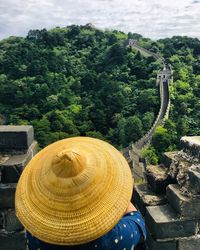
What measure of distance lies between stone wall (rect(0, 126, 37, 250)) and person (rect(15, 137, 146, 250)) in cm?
83

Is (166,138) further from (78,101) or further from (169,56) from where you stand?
(169,56)

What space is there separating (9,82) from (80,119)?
13133 millimetres

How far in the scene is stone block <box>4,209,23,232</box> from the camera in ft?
9.96

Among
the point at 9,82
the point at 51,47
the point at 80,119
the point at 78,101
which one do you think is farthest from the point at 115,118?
the point at 51,47

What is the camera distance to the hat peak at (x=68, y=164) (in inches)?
79.7

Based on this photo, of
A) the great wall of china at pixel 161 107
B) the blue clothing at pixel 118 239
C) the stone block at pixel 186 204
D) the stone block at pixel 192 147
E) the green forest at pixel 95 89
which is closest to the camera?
the blue clothing at pixel 118 239

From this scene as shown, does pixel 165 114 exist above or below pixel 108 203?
below

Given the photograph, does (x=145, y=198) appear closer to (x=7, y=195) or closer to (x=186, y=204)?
(x=186, y=204)

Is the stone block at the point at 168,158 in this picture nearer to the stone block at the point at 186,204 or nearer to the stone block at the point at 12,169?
the stone block at the point at 186,204

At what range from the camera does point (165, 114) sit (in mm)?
46281

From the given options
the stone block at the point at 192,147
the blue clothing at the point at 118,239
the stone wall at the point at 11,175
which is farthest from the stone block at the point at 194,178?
the stone wall at the point at 11,175

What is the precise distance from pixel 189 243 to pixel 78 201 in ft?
3.85

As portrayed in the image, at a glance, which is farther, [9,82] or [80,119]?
[9,82]

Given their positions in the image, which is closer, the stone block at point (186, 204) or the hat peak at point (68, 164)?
the hat peak at point (68, 164)
